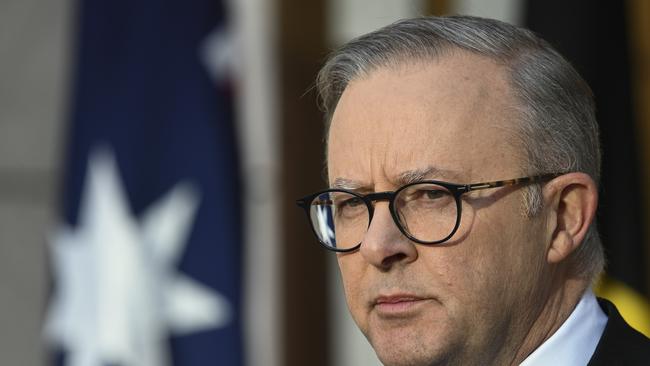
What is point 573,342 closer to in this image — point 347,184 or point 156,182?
point 347,184

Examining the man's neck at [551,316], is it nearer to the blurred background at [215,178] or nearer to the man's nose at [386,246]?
the man's nose at [386,246]

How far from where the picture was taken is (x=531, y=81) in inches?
110

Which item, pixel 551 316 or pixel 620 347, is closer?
pixel 620 347

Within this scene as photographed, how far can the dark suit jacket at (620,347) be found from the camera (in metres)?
2.65

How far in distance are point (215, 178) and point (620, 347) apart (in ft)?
10.3

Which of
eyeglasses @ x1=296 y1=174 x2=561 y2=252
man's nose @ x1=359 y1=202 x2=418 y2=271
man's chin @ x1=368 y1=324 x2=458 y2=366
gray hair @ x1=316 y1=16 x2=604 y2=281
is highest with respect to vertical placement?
gray hair @ x1=316 y1=16 x2=604 y2=281

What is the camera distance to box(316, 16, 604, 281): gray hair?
276 cm

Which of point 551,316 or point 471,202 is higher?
point 471,202

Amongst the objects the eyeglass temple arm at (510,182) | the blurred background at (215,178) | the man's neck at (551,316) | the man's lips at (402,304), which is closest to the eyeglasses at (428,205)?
the eyeglass temple arm at (510,182)

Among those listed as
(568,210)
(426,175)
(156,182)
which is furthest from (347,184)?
(156,182)

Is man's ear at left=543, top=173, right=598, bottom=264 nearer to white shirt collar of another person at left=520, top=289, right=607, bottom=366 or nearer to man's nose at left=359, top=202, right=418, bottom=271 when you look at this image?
white shirt collar of another person at left=520, top=289, right=607, bottom=366

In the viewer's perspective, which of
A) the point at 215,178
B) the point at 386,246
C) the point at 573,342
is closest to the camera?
the point at 386,246

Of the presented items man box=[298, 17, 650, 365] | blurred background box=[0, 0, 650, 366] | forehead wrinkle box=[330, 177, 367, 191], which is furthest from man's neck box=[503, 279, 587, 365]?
blurred background box=[0, 0, 650, 366]

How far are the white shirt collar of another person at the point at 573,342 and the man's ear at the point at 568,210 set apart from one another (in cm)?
13
